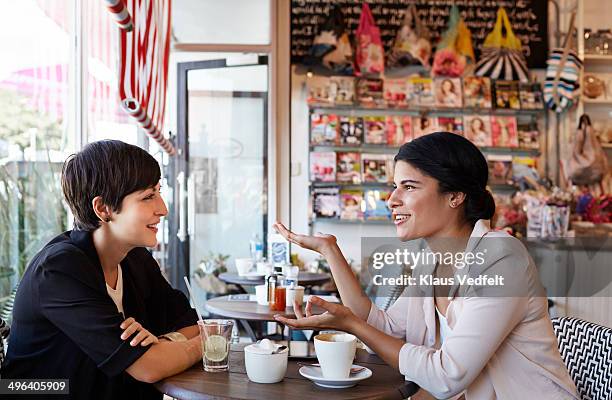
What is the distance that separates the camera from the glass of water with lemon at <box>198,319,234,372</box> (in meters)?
1.80

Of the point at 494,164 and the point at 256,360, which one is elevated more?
the point at 494,164

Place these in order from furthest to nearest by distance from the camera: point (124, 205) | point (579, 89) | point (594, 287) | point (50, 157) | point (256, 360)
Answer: point (579, 89) < point (594, 287) < point (50, 157) < point (124, 205) < point (256, 360)

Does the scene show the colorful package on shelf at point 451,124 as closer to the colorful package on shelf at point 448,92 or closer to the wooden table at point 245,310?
the colorful package on shelf at point 448,92

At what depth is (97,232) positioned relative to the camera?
1.91 m

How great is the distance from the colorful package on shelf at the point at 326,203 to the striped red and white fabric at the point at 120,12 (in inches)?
137

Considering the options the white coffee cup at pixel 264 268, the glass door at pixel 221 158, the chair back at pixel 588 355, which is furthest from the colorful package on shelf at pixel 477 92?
the chair back at pixel 588 355

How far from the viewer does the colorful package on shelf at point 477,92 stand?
596cm

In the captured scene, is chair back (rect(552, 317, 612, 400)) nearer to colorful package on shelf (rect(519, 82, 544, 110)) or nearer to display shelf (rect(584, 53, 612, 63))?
colorful package on shelf (rect(519, 82, 544, 110))

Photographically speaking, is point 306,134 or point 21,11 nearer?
point 21,11

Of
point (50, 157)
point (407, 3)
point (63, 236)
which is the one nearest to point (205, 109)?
point (407, 3)

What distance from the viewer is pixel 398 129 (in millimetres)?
5984

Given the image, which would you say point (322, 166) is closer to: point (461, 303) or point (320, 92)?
point (320, 92)

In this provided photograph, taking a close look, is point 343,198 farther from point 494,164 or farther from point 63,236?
point 63,236

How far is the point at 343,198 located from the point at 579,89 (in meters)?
2.16
